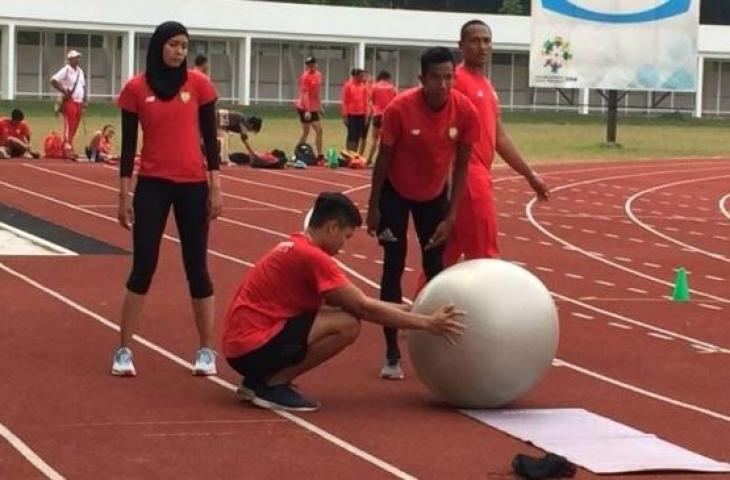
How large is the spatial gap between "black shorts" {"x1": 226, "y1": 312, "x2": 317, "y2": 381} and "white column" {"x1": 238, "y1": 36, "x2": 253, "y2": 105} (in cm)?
5807

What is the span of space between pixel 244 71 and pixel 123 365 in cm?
5771

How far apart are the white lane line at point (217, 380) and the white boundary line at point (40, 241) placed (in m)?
1.29

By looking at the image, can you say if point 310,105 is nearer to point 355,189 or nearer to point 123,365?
point 355,189

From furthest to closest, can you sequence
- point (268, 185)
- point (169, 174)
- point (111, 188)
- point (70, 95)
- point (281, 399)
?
point (70, 95)
point (268, 185)
point (111, 188)
point (169, 174)
point (281, 399)

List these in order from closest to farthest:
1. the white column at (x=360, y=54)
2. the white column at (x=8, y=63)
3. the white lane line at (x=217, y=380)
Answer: the white lane line at (x=217, y=380), the white column at (x=8, y=63), the white column at (x=360, y=54)

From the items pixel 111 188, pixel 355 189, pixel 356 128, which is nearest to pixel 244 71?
pixel 356 128

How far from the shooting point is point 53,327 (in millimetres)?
12789

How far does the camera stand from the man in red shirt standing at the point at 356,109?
3522 cm

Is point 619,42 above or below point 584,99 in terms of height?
above

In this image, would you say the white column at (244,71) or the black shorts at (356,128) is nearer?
the black shorts at (356,128)

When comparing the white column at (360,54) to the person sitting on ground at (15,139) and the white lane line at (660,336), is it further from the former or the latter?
the white lane line at (660,336)

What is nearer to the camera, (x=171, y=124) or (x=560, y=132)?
(x=171, y=124)

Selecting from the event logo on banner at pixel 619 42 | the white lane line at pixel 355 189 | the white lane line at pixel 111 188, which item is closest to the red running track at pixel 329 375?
the white lane line at pixel 111 188

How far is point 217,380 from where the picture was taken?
423 inches
